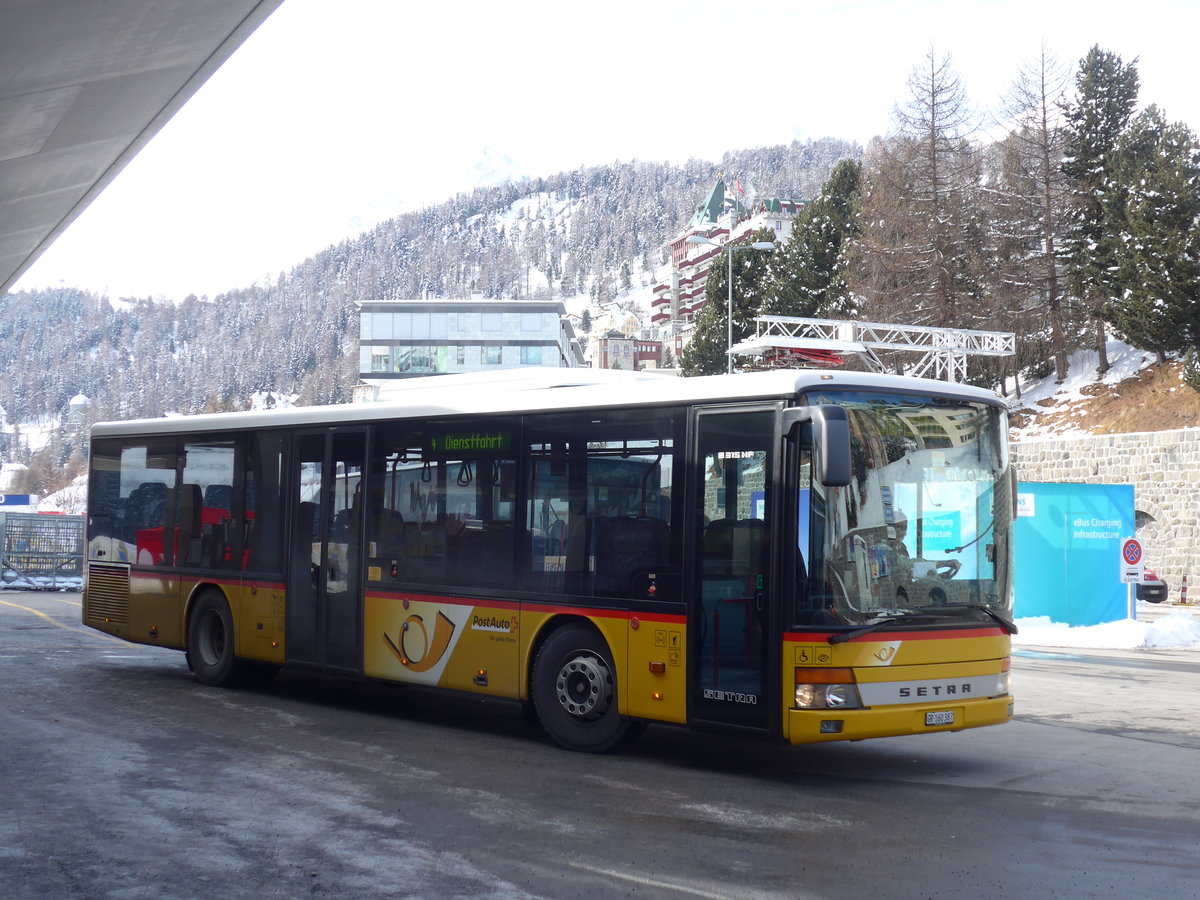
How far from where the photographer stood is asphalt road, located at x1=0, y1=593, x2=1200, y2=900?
19.9 feet

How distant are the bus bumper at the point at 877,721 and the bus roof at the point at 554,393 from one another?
2.06 metres

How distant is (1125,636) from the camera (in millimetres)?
21359

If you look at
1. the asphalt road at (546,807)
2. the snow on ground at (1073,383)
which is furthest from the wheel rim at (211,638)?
the snow on ground at (1073,383)

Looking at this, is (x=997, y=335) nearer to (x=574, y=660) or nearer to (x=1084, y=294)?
(x=1084, y=294)

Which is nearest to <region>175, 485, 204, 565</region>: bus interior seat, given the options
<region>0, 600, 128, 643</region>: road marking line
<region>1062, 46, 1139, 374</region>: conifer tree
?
<region>0, 600, 128, 643</region>: road marking line

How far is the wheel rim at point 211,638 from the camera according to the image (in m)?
13.4

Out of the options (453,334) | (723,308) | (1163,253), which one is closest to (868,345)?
(1163,253)

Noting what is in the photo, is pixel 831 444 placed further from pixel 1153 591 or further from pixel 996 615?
pixel 1153 591

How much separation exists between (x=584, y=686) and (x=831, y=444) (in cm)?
283

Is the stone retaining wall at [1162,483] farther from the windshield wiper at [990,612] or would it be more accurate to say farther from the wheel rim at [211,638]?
the windshield wiper at [990,612]

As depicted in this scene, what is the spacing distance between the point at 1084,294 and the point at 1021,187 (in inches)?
269

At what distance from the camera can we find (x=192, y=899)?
18.6 ft

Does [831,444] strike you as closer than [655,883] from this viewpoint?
No

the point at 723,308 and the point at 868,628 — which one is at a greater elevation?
the point at 723,308
